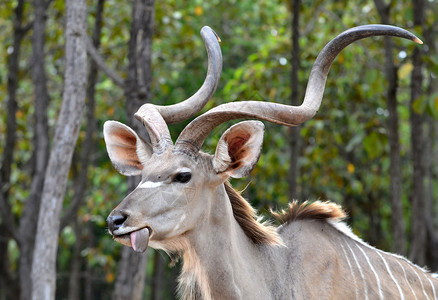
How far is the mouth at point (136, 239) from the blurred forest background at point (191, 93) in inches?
53.4

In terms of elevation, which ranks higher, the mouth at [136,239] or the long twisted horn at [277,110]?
the long twisted horn at [277,110]

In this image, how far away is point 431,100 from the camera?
21.8 ft

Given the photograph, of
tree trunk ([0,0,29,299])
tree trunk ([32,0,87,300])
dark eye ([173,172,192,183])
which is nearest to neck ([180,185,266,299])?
dark eye ([173,172,192,183])

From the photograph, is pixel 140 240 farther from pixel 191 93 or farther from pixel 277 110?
pixel 191 93

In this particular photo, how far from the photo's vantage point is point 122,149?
4.28 meters

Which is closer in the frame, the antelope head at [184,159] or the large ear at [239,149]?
the antelope head at [184,159]

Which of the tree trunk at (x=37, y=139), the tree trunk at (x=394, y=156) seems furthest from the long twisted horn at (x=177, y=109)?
the tree trunk at (x=394, y=156)

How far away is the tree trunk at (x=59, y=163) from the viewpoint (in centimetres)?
520

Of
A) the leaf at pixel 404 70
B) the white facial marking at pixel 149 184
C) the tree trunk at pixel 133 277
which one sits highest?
the leaf at pixel 404 70

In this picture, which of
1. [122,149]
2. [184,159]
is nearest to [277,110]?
[184,159]

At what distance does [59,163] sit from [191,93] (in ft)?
18.5

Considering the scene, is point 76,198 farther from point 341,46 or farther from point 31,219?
point 341,46

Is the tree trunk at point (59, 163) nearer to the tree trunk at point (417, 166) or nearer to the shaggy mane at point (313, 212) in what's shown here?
the shaggy mane at point (313, 212)

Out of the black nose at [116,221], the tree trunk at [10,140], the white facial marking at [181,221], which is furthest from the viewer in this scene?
the tree trunk at [10,140]
